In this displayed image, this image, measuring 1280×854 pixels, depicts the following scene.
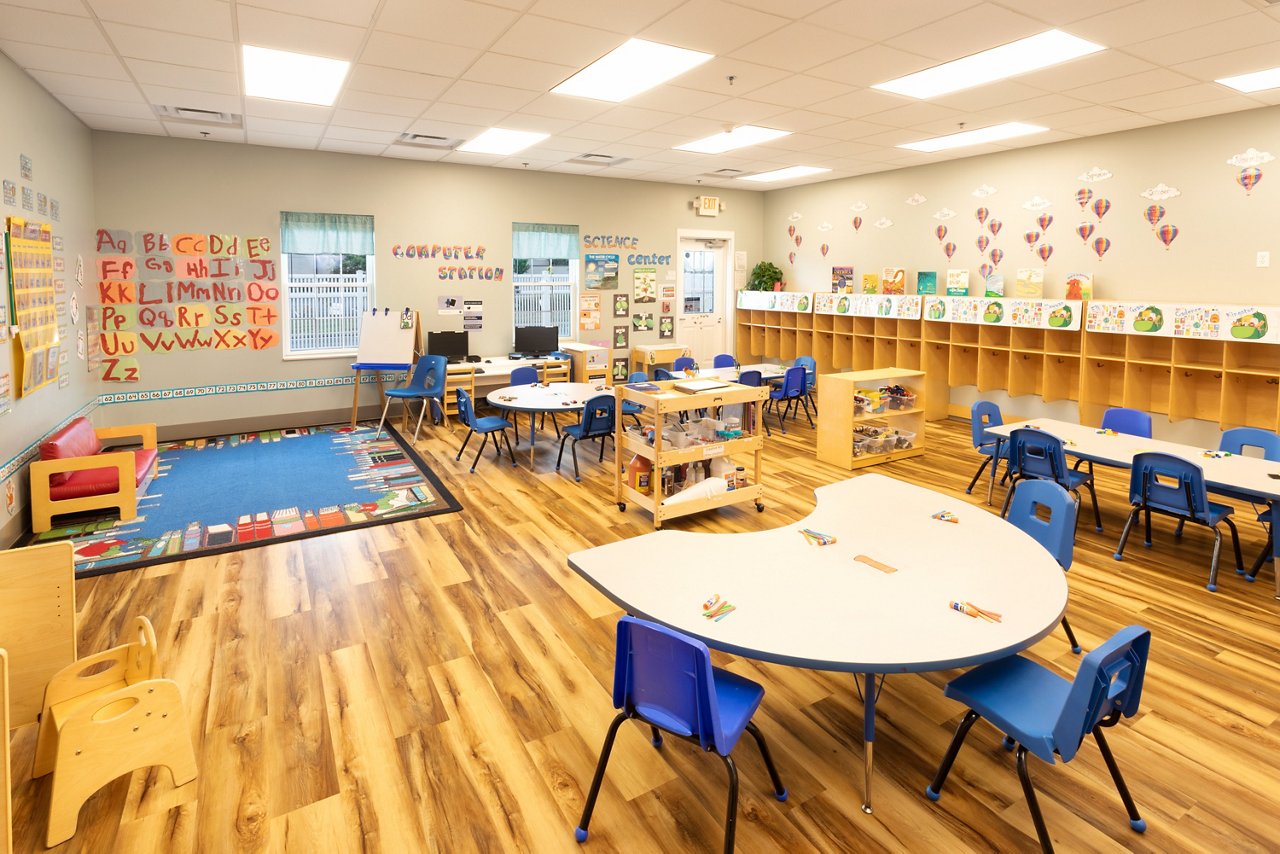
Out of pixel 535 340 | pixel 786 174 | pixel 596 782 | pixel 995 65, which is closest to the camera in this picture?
pixel 596 782

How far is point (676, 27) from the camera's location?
3959 mm

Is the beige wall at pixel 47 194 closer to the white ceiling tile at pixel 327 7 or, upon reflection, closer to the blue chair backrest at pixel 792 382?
the white ceiling tile at pixel 327 7

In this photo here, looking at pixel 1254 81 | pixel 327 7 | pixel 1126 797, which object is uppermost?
pixel 1254 81

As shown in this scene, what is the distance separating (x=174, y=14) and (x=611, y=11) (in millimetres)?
2309

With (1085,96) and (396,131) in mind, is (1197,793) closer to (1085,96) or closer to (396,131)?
(1085,96)

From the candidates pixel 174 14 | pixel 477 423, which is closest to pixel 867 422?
pixel 477 423

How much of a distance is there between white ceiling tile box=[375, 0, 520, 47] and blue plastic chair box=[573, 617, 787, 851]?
3298 millimetres

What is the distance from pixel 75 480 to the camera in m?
4.94

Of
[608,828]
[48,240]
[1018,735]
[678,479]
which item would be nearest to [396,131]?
[48,240]

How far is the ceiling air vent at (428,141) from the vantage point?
6847 millimetres

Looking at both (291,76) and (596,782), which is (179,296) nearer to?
(291,76)

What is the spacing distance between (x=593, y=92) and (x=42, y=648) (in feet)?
15.1

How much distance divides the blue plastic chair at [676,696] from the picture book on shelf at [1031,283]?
6703mm

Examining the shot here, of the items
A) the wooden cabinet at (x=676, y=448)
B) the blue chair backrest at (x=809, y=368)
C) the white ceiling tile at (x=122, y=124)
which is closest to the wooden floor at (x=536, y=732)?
the wooden cabinet at (x=676, y=448)
